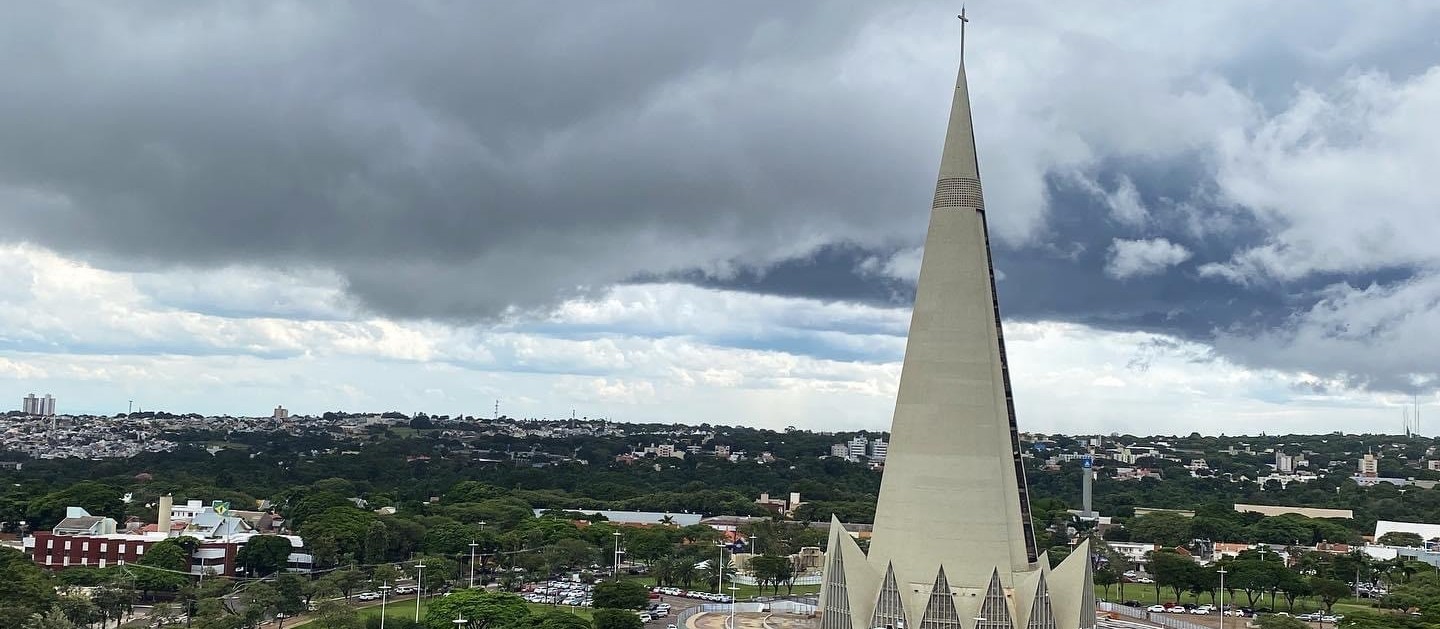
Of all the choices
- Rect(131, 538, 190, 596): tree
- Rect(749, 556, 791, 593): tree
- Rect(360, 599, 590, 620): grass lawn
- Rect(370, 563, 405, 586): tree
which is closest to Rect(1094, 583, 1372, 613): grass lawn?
Rect(749, 556, 791, 593): tree

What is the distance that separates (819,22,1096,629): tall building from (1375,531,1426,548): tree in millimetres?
76912

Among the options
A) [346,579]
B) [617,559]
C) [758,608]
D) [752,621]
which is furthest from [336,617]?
[617,559]

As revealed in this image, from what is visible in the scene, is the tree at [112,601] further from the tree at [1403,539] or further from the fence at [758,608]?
the tree at [1403,539]

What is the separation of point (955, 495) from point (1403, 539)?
80.9 meters

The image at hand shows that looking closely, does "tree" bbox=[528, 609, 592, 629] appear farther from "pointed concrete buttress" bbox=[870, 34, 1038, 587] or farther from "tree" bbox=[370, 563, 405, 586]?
"pointed concrete buttress" bbox=[870, 34, 1038, 587]

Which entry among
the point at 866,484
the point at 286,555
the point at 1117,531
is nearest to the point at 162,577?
the point at 286,555

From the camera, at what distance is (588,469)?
6909 inches

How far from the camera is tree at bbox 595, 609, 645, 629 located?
165ft

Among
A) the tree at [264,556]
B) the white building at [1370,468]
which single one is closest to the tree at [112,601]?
the tree at [264,556]

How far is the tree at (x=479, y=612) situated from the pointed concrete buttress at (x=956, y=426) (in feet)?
70.9

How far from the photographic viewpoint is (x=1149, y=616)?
2356 inches

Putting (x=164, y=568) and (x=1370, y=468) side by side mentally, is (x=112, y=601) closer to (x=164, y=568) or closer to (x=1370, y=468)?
(x=164, y=568)

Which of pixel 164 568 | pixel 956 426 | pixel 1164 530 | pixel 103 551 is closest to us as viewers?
pixel 956 426

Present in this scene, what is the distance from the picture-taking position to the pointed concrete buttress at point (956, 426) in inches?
1231
